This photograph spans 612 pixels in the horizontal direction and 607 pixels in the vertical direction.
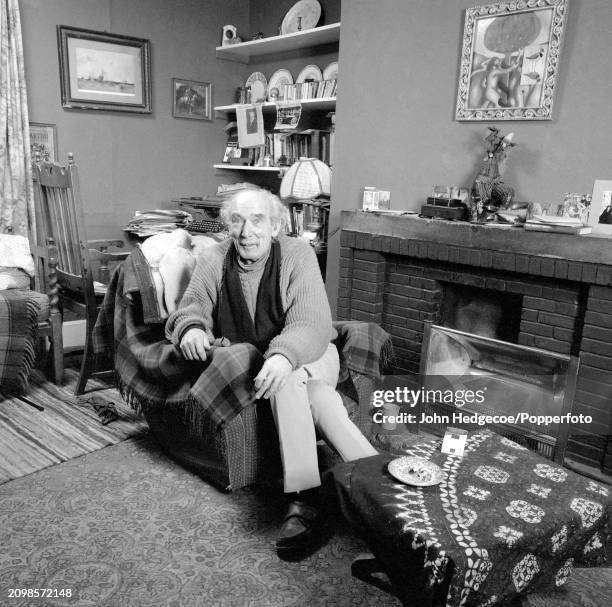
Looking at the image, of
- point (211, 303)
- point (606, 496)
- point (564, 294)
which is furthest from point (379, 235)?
point (606, 496)

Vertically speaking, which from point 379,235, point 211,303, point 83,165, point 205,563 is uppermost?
point 83,165

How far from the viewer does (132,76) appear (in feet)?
12.3

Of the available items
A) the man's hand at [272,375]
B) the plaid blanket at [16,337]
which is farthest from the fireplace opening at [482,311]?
the plaid blanket at [16,337]

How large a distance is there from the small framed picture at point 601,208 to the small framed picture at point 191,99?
2811 millimetres

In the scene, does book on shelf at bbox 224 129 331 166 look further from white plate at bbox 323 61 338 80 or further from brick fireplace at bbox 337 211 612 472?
brick fireplace at bbox 337 211 612 472

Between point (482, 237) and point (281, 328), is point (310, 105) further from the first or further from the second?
point (281, 328)

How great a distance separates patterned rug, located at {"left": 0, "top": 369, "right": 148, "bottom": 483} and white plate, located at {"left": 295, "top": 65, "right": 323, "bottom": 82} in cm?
234

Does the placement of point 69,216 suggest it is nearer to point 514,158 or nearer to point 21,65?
point 21,65

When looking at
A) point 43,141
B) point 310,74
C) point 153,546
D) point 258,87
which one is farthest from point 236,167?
point 153,546

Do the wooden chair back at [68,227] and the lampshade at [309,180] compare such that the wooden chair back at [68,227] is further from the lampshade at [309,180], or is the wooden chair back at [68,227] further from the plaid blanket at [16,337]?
the lampshade at [309,180]

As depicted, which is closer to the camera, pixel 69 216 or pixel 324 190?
pixel 69 216

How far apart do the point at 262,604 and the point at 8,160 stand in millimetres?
2836

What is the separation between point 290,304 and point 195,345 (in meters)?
0.37

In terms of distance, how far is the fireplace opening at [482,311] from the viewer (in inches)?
110
